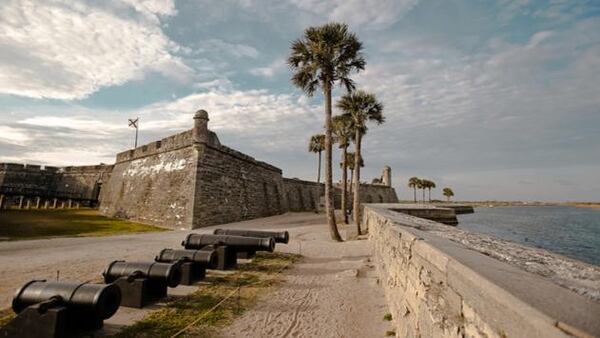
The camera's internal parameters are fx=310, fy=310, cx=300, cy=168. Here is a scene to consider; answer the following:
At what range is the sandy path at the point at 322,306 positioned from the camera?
5.25 meters

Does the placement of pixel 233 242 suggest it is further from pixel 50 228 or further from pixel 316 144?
pixel 316 144

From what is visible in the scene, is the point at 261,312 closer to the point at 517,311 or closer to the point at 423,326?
the point at 423,326

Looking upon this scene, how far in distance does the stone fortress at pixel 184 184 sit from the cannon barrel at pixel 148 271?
10.5 m

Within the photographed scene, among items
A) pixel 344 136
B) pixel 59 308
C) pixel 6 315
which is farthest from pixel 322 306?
pixel 344 136

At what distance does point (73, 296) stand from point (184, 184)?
13941 millimetres

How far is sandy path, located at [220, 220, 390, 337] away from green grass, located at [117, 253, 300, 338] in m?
0.28

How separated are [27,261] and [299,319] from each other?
8.33 m

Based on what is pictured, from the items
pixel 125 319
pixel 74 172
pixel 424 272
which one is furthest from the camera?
pixel 74 172

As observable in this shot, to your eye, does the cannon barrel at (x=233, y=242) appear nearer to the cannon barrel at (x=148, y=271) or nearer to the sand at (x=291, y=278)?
the sand at (x=291, y=278)

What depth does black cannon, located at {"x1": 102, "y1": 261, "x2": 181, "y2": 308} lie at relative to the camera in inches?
226

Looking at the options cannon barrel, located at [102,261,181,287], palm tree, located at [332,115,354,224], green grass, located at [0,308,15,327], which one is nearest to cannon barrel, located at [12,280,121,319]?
green grass, located at [0,308,15,327]

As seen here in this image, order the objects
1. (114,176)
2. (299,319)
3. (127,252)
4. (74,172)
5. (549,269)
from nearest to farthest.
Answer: (549,269), (299,319), (127,252), (114,176), (74,172)

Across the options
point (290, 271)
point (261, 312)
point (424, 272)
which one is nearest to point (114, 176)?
point (290, 271)

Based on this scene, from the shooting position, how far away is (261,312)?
5.92 metres
